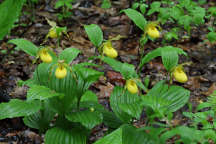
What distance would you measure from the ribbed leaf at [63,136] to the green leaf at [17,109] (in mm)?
179

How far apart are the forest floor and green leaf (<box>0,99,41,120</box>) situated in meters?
0.37

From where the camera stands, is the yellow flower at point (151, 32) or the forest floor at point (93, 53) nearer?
the yellow flower at point (151, 32)

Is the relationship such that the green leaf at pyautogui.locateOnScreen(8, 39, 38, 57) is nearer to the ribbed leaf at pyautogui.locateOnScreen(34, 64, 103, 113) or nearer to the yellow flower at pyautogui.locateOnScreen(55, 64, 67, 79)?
the ribbed leaf at pyautogui.locateOnScreen(34, 64, 103, 113)

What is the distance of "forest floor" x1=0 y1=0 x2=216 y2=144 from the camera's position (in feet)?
6.86

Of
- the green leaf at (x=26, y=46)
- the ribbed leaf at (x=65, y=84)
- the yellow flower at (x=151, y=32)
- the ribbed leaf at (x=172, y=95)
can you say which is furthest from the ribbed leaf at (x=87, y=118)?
the yellow flower at (x=151, y=32)

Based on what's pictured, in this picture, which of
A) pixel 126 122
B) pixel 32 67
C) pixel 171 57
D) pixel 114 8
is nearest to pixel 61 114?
pixel 126 122

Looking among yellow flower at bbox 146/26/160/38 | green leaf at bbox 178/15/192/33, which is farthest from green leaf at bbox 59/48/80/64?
green leaf at bbox 178/15/192/33

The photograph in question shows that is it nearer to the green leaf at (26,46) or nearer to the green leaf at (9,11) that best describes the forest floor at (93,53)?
the green leaf at (26,46)

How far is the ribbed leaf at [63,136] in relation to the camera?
5.02ft

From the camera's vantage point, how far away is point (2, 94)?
1.94 meters

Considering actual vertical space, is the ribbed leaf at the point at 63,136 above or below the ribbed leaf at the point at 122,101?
below

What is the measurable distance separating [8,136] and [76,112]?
2.13 feet

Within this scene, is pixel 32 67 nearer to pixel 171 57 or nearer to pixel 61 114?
pixel 61 114

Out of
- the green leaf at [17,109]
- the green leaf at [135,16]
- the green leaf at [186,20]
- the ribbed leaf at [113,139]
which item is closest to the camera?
the ribbed leaf at [113,139]
